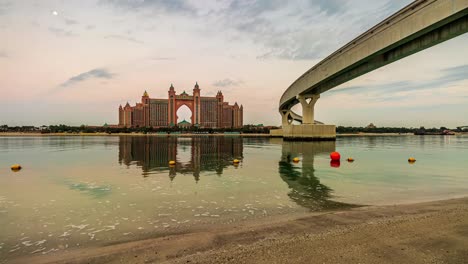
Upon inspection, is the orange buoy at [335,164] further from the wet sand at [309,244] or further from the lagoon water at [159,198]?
the wet sand at [309,244]

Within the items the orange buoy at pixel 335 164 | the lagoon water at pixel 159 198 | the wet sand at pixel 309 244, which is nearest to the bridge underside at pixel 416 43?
the lagoon water at pixel 159 198

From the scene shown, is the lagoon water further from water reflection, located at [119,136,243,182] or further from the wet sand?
water reflection, located at [119,136,243,182]

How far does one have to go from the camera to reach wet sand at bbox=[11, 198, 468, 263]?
571 centimetres

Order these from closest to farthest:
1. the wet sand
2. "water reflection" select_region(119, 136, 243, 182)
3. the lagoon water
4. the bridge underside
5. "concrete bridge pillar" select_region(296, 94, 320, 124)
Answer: the wet sand, the lagoon water, "water reflection" select_region(119, 136, 243, 182), the bridge underside, "concrete bridge pillar" select_region(296, 94, 320, 124)

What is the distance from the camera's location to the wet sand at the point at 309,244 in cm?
571

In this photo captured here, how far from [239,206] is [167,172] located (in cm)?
1087

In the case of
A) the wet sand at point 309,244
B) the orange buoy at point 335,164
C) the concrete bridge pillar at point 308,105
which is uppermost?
the concrete bridge pillar at point 308,105

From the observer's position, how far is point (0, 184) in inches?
647

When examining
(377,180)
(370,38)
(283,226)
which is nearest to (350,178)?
(377,180)

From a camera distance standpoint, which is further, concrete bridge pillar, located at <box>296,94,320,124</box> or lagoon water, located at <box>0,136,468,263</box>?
concrete bridge pillar, located at <box>296,94,320,124</box>

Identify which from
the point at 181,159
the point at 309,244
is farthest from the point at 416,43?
the point at 309,244

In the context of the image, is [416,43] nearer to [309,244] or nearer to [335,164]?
[335,164]

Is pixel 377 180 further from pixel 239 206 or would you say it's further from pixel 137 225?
pixel 137 225

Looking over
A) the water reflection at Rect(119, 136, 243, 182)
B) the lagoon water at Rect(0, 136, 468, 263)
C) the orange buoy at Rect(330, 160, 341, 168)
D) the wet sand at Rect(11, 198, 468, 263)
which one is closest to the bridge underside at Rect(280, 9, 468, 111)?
the lagoon water at Rect(0, 136, 468, 263)
